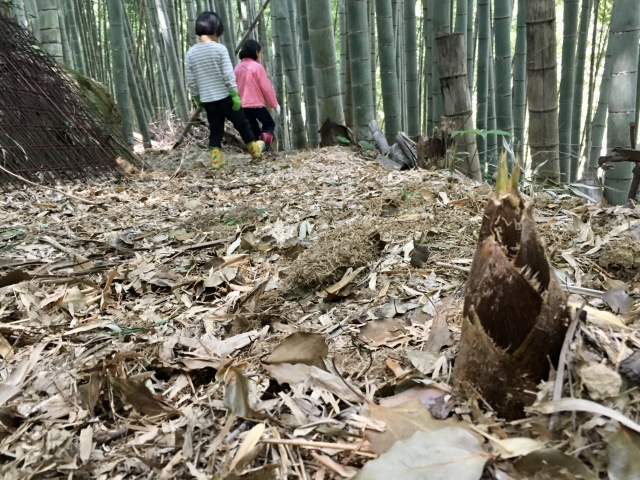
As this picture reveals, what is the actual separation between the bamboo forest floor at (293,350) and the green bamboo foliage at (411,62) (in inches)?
112

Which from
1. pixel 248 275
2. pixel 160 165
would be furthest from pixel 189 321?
pixel 160 165

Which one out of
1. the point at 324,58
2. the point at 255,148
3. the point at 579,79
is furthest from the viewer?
the point at 579,79

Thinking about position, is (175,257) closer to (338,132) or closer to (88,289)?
(88,289)

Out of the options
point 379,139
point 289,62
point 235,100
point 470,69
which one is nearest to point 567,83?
point 470,69

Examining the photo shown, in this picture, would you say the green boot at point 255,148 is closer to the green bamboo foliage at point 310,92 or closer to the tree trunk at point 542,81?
the green bamboo foliage at point 310,92

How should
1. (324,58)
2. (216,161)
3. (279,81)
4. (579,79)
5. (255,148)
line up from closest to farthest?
(324,58) < (216,161) < (255,148) < (579,79) < (279,81)

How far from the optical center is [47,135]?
334 centimetres

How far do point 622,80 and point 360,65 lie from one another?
1.80 metres

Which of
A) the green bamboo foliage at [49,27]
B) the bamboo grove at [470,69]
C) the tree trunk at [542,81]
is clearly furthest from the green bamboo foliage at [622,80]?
the green bamboo foliage at [49,27]

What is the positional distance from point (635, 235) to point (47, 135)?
3.49 m

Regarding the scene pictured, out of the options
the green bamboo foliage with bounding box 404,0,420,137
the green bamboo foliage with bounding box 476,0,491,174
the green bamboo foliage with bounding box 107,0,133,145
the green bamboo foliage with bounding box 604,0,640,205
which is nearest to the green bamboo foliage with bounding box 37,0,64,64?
the green bamboo foliage with bounding box 107,0,133,145

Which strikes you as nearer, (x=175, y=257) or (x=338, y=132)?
(x=175, y=257)

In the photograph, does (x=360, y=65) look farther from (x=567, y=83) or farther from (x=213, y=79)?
(x=567, y=83)

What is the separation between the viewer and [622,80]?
2.58m
